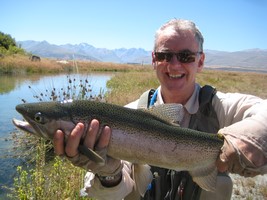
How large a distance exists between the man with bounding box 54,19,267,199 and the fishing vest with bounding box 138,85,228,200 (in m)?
0.02

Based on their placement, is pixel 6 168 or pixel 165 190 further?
pixel 6 168

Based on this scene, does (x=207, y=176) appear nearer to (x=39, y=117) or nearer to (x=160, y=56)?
(x=160, y=56)

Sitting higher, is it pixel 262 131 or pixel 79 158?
pixel 262 131

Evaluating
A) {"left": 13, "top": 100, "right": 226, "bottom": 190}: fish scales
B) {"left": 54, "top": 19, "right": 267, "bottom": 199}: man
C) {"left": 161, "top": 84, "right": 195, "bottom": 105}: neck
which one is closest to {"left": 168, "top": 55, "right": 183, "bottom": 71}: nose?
{"left": 54, "top": 19, "right": 267, "bottom": 199}: man

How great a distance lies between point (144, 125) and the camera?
128 inches

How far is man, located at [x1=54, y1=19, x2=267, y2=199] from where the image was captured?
9.97 ft

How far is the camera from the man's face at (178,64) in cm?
420

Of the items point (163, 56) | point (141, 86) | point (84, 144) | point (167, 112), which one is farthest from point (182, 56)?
point (141, 86)

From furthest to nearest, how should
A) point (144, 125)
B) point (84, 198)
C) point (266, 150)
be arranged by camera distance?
point (84, 198) → point (144, 125) → point (266, 150)

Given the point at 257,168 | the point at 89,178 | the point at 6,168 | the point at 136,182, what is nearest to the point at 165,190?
the point at 136,182

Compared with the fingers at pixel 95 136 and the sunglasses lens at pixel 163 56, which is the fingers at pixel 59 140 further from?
the sunglasses lens at pixel 163 56

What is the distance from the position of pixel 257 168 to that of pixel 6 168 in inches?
339

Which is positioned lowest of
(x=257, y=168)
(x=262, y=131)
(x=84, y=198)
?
(x=84, y=198)

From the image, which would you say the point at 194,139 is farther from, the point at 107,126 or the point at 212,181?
the point at 107,126
